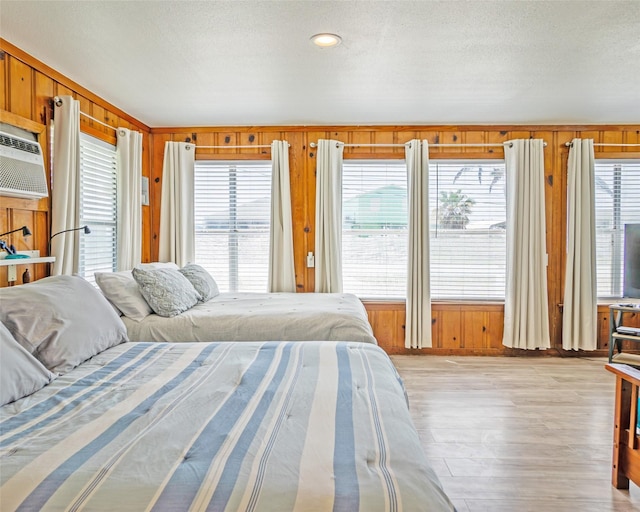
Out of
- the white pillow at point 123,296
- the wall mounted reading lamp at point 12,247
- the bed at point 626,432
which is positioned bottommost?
the bed at point 626,432

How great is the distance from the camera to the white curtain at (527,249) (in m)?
4.28

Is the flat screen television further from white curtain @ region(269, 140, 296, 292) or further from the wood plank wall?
white curtain @ region(269, 140, 296, 292)

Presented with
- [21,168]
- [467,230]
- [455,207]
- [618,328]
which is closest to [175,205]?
[21,168]

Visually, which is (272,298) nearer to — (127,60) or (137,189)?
(137,189)

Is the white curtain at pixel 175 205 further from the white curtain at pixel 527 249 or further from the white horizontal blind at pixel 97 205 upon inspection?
the white curtain at pixel 527 249

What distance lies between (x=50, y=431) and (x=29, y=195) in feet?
6.64

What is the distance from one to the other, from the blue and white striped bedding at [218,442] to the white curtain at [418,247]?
2.68m

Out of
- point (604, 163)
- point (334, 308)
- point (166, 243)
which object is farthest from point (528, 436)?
point (166, 243)

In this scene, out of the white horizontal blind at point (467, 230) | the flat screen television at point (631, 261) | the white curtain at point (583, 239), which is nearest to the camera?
the flat screen television at point (631, 261)

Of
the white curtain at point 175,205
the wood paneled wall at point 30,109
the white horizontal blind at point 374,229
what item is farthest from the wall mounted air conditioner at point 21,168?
the white horizontal blind at point 374,229

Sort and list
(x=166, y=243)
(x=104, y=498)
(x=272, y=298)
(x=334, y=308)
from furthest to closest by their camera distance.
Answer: (x=166, y=243), (x=272, y=298), (x=334, y=308), (x=104, y=498)

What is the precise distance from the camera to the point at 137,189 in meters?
3.94

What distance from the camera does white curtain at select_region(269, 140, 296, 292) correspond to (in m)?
4.38

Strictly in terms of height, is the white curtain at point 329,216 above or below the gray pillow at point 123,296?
above
